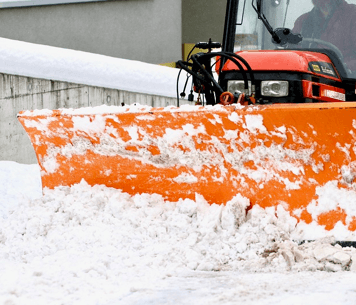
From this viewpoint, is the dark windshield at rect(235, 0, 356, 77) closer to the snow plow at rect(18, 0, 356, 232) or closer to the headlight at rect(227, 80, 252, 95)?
the snow plow at rect(18, 0, 356, 232)

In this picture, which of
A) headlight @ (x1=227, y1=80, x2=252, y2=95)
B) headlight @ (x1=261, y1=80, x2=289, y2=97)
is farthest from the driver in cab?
headlight @ (x1=227, y1=80, x2=252, y2=95)

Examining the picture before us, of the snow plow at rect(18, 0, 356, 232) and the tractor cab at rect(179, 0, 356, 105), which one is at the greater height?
the tractor cab at rect(179, 0, 356, 105)

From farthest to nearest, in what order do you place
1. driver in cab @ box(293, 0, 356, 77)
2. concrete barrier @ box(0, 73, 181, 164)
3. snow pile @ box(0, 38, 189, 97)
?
snow pile @ box(0, 38, 189, 97)
concrete barrier @ box(0, 73, 181, 164)
driver in cab @ box(293, 0, 356, 77)

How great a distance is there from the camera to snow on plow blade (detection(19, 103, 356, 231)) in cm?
316

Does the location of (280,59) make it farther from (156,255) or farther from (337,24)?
(156,255)

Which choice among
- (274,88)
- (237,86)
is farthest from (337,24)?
(237,86)

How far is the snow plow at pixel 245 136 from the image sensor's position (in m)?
3.18

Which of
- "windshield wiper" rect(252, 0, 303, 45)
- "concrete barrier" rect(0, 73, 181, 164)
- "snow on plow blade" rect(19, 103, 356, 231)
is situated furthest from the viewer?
"concrete barrier" rect(0, 73, 181, 164)

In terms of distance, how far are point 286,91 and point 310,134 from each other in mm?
985

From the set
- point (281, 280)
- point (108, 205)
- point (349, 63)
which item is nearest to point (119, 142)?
point (108, 205)

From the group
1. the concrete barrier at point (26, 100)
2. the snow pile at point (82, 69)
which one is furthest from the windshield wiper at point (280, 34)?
the snow pile at point (82, 69)

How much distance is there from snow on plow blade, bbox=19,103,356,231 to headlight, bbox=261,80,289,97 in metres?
0.91

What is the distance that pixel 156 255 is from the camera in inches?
122

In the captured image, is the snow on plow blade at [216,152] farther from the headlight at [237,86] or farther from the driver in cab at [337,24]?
the driver in cab at [337,24]
